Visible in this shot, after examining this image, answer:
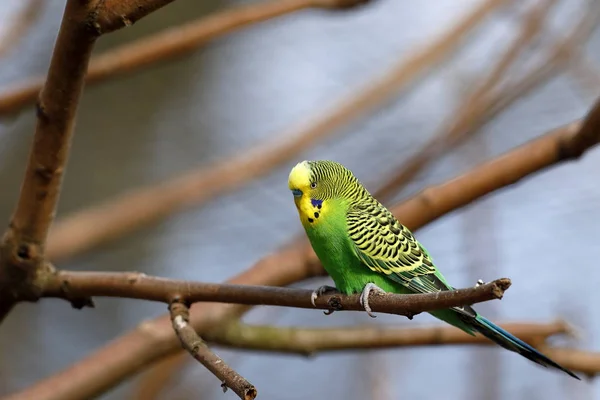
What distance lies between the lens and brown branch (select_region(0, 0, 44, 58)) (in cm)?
211

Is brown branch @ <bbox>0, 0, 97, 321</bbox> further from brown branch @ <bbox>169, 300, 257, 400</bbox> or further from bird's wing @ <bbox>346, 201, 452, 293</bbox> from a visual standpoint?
bird's wing @ <bbox>346, 201, 452, 293</bbox>

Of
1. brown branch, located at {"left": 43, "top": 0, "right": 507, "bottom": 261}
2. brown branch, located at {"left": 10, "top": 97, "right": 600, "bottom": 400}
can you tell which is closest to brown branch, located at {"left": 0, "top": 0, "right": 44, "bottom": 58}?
brown branch, located at {"left": 43, "top": 0, "right": 507, "bottom": 261}

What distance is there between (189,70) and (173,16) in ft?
1.22

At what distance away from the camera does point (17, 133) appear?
456 centimetres

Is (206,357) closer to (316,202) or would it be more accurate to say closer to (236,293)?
(236,293)

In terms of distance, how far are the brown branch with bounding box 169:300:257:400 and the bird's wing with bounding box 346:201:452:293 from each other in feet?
1.23

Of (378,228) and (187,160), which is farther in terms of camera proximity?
(187,160)

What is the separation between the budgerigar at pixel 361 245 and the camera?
4.50ft

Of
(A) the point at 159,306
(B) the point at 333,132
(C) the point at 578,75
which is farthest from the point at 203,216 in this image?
(C) the point at 578,75

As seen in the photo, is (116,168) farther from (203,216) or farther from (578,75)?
(578,75)

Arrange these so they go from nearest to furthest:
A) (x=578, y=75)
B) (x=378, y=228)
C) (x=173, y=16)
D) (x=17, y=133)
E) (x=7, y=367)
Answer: (x=378, y=228) < (x=578, y=75) < (x=7, y=367) < (x=17, y=133) < (x=173, y=16)

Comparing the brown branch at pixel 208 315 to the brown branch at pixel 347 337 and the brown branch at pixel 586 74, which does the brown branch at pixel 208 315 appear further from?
the brown branch at pixel 586 74

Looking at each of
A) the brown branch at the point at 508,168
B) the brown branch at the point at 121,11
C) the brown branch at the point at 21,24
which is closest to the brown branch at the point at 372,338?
the brown branch at the point at 508,168

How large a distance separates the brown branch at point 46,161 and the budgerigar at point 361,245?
16.8 inches
